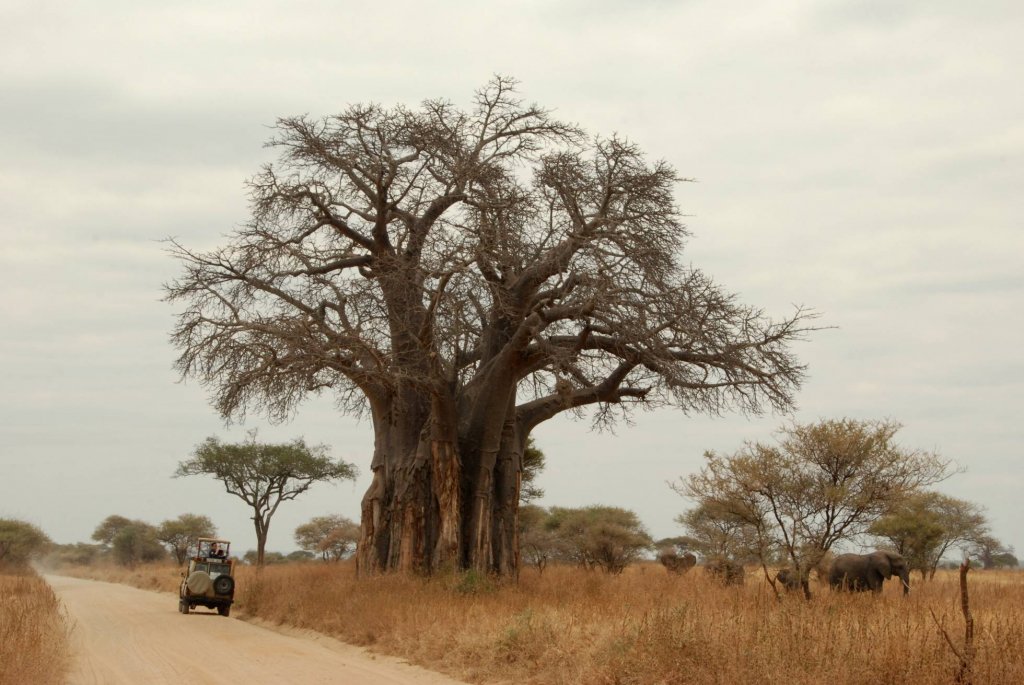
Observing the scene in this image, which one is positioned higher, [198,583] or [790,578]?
[790,578]

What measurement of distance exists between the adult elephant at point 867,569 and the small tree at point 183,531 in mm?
35157

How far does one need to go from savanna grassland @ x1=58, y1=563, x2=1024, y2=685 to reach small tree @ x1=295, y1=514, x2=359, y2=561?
2345 centimetres

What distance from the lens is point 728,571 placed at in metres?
14.6

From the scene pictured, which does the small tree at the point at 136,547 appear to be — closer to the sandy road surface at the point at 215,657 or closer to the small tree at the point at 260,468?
the small tree at the point at 260,468

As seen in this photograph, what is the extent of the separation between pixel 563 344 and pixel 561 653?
6.60 meters

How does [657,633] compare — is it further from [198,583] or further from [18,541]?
[18,541]

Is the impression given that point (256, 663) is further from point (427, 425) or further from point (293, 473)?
point (293, 473)

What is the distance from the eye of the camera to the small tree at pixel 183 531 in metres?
45.0

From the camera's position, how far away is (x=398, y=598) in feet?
38.7

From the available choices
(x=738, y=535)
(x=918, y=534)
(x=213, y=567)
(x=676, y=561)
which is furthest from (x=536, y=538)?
(x=738, y=535)

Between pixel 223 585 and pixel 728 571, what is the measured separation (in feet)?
25.5

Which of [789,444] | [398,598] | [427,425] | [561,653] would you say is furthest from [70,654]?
[789,444]

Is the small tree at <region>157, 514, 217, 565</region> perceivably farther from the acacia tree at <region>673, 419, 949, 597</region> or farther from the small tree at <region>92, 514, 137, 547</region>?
the acacia tree at <region>673, 419, 949, 597</region>

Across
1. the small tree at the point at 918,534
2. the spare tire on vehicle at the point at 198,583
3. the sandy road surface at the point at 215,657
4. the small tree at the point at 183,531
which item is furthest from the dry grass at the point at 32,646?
the small tree at the point at 183,531
